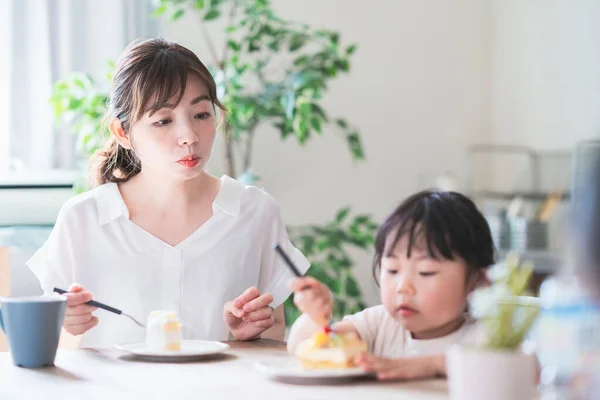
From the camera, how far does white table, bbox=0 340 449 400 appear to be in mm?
1066

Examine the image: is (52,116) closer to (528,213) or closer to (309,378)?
(528,213)

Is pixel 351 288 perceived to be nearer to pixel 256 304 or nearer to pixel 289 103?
pixel 289 103

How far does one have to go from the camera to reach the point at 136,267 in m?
1.76

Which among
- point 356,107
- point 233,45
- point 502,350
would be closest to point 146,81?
point 502,350

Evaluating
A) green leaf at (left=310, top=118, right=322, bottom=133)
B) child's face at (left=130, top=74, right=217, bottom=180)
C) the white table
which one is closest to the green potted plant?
the white table

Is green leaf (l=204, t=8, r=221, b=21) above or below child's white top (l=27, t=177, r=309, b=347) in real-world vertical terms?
above

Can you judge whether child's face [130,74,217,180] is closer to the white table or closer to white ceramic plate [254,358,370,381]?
the white table

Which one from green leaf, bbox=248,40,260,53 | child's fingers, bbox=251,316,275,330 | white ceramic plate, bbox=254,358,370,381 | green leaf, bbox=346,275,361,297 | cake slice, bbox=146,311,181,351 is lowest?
green leaf, bbox=346,275,361,297

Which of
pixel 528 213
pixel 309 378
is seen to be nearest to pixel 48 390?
pixel 309 378

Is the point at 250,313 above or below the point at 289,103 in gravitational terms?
below

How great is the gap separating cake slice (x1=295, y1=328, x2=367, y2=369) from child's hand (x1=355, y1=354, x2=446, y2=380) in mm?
15

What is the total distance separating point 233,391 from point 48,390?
233mm

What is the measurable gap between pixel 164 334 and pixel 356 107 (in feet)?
9.93

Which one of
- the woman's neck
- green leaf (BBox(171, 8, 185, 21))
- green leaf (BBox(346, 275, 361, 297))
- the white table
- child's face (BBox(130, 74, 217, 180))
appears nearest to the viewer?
the white table
